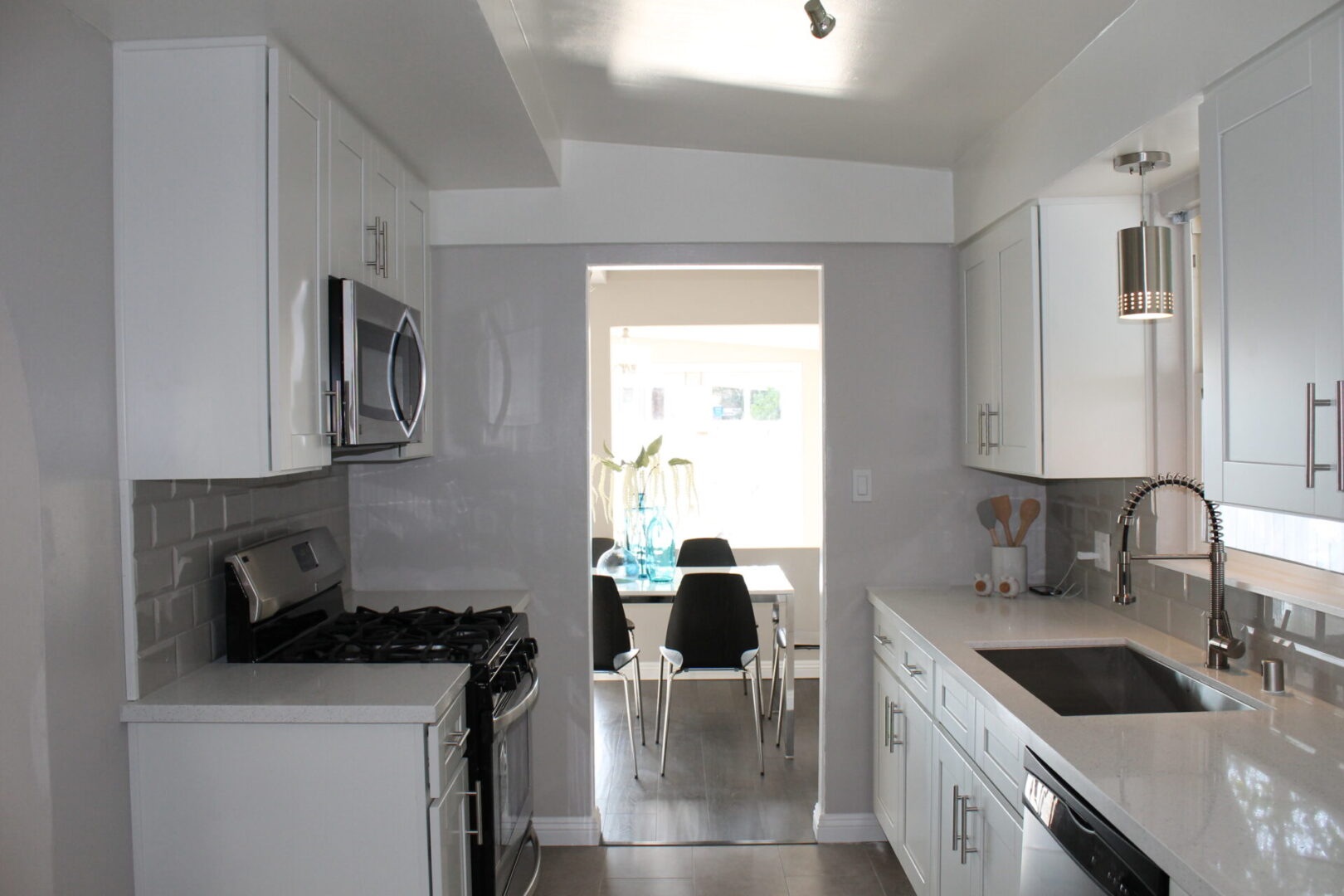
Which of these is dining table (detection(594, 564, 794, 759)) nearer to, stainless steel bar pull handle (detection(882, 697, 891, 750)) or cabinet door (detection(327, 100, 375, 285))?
stainless steel bar pull handle (detection(882, 697, 891, 750))

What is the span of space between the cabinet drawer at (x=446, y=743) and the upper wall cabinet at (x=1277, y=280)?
164 centimetres

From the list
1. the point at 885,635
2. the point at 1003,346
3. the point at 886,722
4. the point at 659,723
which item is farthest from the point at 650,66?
the point at 659,723

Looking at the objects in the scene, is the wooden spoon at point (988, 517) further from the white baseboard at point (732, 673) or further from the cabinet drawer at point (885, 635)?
the white baseboard at point (732, 673)

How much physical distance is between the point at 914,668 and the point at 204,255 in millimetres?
2083

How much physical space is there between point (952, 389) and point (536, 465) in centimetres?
149

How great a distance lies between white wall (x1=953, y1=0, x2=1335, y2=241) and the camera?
5.06ft

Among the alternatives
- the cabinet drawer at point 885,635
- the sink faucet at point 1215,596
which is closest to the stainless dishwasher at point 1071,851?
the sink faucet at point 1215,596

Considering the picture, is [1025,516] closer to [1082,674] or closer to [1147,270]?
[1082,674]

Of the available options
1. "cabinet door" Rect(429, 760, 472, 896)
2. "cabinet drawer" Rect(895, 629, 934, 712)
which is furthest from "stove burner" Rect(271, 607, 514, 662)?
"cabinet drawer" Rect(895, 629, 934, 712)

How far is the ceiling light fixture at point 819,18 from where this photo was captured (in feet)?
5.76

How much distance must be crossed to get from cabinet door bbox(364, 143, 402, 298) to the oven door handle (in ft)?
3.95

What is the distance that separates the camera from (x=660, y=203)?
3143mm

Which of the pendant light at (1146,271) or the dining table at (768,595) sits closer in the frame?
the pendant light at (1146,271)

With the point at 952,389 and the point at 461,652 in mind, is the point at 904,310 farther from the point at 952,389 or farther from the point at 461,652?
the point at 461,652
